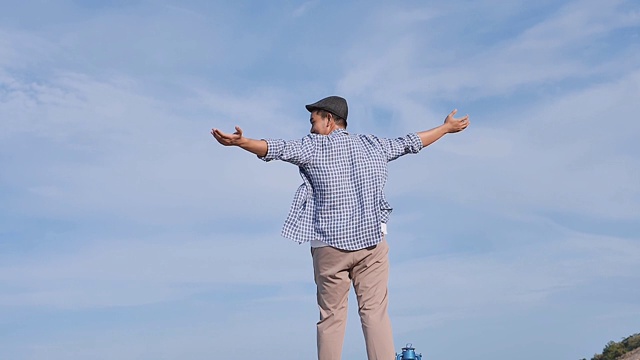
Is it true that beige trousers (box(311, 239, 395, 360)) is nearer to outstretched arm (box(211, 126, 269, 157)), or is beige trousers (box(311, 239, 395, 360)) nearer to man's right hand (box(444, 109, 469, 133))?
outstretched arm (box(211, 126, 269, 157))

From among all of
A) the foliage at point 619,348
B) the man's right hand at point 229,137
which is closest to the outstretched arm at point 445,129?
the man's right hand at point 229,137

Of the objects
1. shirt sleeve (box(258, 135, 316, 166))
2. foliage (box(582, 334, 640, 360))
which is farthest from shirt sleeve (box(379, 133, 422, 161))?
foliage (box(582, 334, 640, 360))

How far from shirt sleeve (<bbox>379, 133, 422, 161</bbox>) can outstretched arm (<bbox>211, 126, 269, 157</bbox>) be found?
53.9 inches

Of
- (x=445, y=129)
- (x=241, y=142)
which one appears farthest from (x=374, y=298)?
(x=445, y=129)

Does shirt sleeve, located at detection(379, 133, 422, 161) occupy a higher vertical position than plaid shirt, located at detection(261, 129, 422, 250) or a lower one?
higher

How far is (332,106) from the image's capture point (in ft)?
28.8

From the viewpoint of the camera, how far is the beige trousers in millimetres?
8312

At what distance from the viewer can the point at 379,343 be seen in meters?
8.29

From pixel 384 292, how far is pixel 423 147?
5.73ft

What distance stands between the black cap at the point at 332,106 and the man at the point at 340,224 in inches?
0.5

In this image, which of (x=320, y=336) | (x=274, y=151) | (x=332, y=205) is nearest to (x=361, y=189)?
(x=332, y=205)

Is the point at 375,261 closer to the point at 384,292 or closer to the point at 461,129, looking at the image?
the point at 384,292

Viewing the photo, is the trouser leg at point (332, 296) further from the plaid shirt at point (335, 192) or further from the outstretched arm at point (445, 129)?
the outstretched arm at point (445, 129)

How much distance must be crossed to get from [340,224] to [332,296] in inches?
27.8
